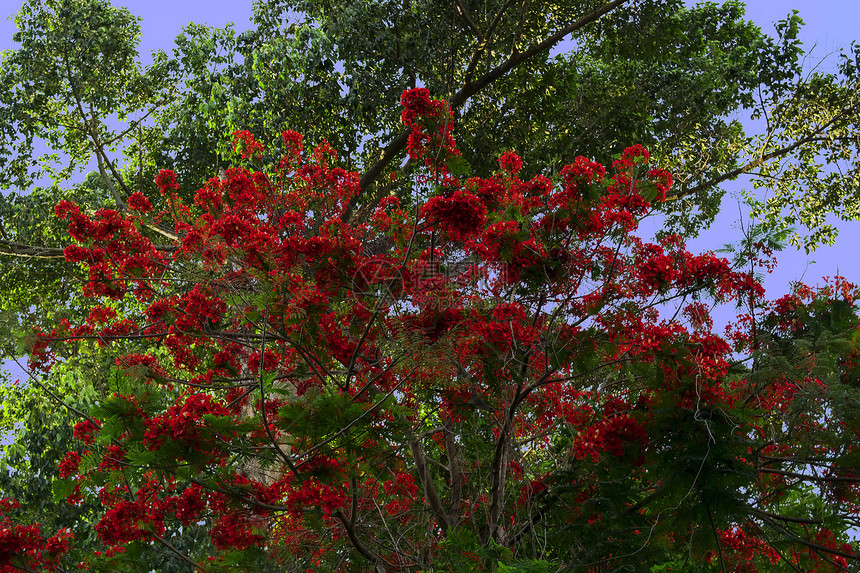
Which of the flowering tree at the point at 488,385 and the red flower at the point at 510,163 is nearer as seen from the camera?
the flowering tree at the point at 488,385

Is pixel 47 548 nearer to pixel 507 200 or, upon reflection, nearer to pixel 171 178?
pixel 171 178

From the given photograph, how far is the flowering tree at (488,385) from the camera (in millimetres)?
5125

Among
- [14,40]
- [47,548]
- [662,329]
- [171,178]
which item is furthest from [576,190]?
[14,40]

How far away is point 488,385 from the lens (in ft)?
21.0

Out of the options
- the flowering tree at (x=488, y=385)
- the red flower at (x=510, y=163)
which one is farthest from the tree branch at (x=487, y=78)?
the red flower at (x=510, y=163)

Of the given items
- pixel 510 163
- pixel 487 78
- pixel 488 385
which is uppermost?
pixel 487 78

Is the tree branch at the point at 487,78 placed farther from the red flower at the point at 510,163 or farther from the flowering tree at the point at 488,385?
the red flower at the point at 510,163

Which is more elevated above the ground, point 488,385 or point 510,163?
point 510,163

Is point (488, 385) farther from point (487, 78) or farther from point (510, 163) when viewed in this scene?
point (487, 78)

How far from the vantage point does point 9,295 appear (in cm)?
1405

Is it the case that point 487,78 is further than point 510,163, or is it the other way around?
point 487,78

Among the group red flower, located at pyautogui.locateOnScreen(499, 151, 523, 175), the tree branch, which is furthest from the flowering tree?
the tree branch

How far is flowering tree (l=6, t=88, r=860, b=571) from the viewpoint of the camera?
5125mm

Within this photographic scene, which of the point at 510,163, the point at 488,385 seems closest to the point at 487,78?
the point at 510,163
